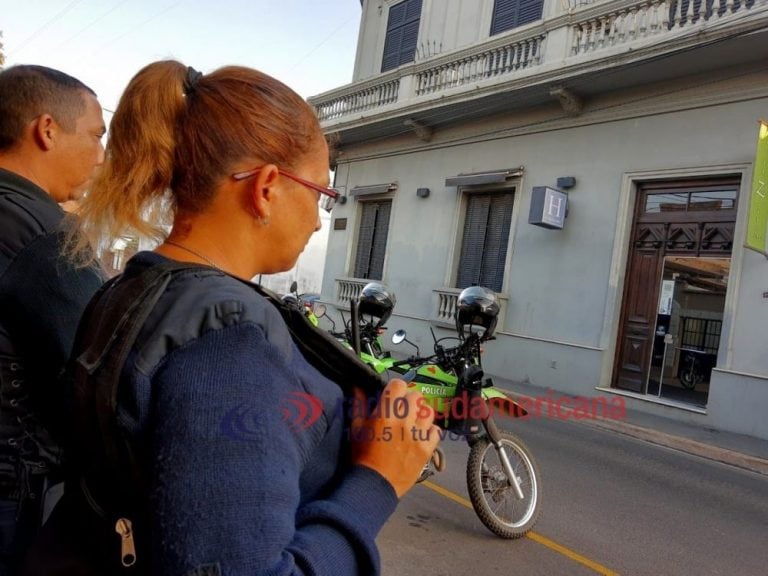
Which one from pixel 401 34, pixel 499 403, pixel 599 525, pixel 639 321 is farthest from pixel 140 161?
pixel 401 34

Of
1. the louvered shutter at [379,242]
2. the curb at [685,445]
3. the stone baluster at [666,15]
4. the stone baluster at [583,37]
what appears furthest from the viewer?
the louvered shutter at [379,242]

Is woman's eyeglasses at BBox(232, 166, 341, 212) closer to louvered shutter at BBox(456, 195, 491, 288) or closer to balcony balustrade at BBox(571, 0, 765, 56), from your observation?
balcony balustrade at BBox(571, 0, 765, 56)

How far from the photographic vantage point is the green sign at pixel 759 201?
24.9 feet

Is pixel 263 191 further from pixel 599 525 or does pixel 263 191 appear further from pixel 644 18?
pixel 644 18

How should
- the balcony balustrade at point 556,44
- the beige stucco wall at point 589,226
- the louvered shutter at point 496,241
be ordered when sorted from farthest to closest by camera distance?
the louvered shutter at point 496,241
the balcony balustrade at point 556,44
the beige stucco wall at point 589,226

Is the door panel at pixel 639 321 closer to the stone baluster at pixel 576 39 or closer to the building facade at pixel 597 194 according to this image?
the building facade at pixel 597 194

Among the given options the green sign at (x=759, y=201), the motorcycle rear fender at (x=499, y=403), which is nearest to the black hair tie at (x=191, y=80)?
the motorcycle rear fender at (x=499, y=403)

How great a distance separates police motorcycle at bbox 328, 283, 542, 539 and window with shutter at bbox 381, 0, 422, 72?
12.6 meters

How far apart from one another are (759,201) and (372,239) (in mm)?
9082

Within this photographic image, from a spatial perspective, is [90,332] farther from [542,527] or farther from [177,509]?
[542,527]

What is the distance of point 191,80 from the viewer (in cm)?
104

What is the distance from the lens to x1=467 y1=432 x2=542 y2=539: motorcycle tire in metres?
3.55

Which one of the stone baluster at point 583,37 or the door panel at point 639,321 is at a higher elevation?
the stone baluster at point 583,37

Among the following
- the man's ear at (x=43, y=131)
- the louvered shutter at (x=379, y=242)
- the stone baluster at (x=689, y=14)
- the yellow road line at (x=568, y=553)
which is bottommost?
the yellow road line at (x=568, y=553)
